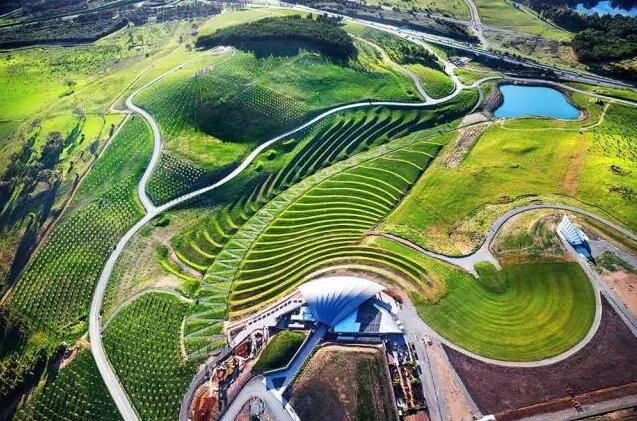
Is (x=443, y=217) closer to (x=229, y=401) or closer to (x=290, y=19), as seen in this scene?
(x=229, y=401)

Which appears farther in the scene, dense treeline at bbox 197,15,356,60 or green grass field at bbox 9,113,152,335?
dense treeline at bbox 197,15,356,60

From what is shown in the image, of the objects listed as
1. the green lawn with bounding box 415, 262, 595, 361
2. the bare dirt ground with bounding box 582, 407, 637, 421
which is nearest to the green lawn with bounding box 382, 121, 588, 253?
the green lawn with bounding box 415, 262, 595, 361

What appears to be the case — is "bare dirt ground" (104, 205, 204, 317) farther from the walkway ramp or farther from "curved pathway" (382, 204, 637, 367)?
"curved pathway" (382, 204, 637, 367)

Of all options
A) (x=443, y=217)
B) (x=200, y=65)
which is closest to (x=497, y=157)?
(x=443, y=217)

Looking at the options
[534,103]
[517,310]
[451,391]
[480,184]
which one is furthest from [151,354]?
[534,103]

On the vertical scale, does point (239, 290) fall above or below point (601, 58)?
below

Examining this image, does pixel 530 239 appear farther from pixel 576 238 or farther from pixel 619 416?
pixel 619 416
